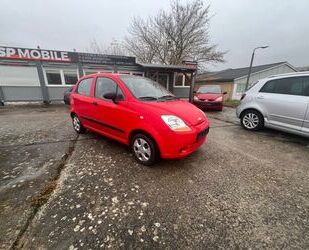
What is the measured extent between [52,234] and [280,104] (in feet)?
17.8

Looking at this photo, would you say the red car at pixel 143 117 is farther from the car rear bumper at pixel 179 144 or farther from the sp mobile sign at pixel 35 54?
the sp mobile sign at pixel 35 54

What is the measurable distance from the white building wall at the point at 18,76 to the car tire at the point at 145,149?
1109cm

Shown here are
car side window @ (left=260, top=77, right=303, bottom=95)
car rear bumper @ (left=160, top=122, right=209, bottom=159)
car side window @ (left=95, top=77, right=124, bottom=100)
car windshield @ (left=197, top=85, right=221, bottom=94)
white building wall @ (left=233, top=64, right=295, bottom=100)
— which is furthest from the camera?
white building wall @ (left=233, top=64, right=295, bottom=100)

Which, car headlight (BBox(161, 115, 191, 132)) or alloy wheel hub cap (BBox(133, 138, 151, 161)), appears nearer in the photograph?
car headlight (BBox(161, 115, 191, 132))

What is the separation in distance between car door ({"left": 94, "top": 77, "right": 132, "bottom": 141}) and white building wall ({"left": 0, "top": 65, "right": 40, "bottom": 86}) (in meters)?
9.67

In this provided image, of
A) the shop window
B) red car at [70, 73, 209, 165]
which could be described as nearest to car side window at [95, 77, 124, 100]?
red car at [70, 73, 209, 165]

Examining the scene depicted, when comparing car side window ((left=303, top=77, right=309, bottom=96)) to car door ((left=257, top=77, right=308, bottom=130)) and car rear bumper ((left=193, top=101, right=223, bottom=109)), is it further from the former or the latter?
car rear bumper ((left=193, top=101, right=223, bottom=109))

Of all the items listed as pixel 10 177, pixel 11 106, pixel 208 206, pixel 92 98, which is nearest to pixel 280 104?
pixel 208 206

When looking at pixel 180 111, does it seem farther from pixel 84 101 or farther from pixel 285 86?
pixel 285 86

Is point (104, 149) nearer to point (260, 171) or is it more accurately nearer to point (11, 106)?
point (260, 171)

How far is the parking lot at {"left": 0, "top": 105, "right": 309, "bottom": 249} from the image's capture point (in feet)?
5.51

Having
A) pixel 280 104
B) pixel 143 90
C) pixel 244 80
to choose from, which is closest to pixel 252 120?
pixel 280 104

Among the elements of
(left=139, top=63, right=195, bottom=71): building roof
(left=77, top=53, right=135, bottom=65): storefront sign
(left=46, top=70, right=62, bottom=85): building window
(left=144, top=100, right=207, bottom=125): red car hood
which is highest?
(left=77, top=53, right=135, bottom=65): storefront sign

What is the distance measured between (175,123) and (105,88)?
186 centimetres
